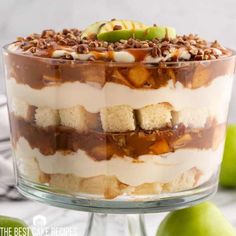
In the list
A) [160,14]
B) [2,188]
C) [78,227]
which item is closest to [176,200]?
[78,227]

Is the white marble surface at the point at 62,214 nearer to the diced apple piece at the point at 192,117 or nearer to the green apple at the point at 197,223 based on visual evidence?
the green apple at the point at 197,223

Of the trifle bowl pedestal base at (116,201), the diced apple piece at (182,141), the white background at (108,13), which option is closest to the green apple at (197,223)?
the trifle bowl pedestal base at (116,201)

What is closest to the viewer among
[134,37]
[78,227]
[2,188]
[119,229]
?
[134,37]

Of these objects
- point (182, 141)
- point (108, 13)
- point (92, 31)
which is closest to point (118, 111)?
point (182, 141)

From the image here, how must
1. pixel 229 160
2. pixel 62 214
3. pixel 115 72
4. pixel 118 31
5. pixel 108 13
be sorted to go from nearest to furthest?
pixel 115 72
pixel 118 31
pixel 62 214
pixel 229 160
pixel 108 13

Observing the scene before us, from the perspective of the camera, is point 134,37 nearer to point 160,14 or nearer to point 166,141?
point 166,141

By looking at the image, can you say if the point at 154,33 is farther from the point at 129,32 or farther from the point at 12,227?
the point at 12,227
